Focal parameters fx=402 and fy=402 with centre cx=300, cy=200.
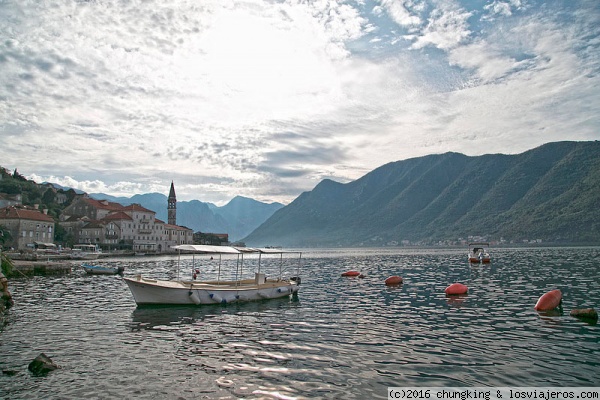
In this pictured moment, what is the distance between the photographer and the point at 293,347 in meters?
19.9

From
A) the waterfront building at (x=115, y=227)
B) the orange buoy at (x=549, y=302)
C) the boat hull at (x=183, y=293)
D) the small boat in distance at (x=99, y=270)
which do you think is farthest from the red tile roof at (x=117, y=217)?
the orange buoy at (x=549, y=302)

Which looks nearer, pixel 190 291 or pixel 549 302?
pixel 549 302

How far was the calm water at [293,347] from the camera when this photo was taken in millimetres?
14750

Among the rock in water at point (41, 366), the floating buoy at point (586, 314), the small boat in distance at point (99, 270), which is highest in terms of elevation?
the floating buoy at point (586, 314)

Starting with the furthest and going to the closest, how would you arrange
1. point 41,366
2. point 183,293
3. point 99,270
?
point 99,270, point 183,293, point 41,366

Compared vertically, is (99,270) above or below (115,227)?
below

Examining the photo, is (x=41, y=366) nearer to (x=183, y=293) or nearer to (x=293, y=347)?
(x=293, y=347)

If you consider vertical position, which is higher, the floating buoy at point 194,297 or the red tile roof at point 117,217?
the red tile roof at point 117,217

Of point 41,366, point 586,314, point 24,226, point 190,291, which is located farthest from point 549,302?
point 24,226

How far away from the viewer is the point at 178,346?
20.4 metres

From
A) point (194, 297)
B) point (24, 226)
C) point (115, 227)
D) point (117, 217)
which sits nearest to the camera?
point (194, 297)

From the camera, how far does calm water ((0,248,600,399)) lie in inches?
581

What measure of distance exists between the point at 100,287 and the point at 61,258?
57.8 metres

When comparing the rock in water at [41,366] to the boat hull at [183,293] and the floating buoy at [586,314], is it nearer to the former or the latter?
the boat hull at [183,293]
